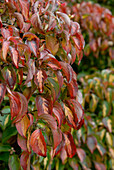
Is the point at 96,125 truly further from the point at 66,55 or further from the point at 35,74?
the point at 35,74

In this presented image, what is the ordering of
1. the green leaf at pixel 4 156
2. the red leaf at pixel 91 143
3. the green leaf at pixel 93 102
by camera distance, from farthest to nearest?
the green leaf at pixel 93 102, the red leaf at pixel 91 143, the green leaf at pixel 4 156

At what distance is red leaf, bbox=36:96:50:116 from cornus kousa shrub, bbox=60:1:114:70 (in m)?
1.82

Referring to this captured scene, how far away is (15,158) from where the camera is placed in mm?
1508

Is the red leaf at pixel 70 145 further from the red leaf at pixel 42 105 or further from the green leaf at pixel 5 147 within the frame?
the green leaf at pixel 5 147

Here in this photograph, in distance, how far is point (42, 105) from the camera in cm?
130

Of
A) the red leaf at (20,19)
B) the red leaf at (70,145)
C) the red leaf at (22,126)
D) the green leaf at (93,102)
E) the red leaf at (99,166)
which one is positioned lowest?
the red leaf at (99,166)

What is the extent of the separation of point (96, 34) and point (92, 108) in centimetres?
106

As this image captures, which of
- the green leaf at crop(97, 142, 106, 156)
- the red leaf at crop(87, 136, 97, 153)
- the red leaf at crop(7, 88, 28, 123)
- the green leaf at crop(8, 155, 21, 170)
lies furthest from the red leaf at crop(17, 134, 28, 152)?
the green leaf at crop(97, 142, 106, 156)

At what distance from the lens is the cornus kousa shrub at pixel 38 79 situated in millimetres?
1229

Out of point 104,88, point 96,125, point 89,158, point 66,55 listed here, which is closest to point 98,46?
point 104,88

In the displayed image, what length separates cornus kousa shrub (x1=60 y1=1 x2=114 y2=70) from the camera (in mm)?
3045

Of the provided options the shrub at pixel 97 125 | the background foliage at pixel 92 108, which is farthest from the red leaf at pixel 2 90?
the shrub at pixel 97 125

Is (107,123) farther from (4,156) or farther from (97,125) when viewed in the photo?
(4,156)

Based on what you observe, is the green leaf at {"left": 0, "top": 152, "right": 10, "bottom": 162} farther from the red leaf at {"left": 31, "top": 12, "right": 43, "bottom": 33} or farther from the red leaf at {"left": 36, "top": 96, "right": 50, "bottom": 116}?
the red leaf at {"left": 31, "top": 12, "right": 43, "bottom": 33}
